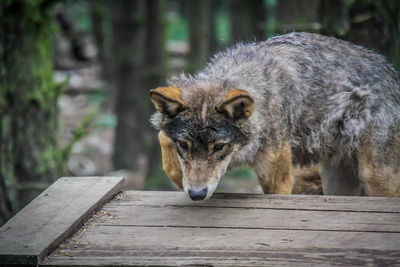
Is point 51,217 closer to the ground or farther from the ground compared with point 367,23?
closer to the ground

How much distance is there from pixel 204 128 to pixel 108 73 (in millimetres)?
21078

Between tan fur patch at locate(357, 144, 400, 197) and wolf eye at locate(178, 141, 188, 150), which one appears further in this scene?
tan fur patch at locate(357, 144, 400, 197)

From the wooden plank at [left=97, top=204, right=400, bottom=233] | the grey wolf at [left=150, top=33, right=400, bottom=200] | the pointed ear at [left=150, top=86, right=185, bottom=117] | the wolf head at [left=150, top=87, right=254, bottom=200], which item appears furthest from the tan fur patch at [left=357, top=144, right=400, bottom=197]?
the pointed ear at [left=150, top=86, right=185, bottom=117]

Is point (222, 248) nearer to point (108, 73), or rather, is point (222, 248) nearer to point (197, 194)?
point (197, 194)

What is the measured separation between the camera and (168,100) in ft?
13.8

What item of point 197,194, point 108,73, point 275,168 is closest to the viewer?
point 197,194

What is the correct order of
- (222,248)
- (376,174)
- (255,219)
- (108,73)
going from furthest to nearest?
(108,73), (376,174), (255,219), (222,248)

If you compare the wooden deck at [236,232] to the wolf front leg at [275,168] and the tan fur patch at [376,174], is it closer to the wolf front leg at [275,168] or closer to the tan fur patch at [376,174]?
the wolf front leg at [275,168]

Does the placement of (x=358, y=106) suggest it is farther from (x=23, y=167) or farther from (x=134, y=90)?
(x=134, y=90)

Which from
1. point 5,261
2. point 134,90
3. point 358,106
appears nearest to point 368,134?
point 358,106

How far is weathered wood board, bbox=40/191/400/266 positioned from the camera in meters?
3.11

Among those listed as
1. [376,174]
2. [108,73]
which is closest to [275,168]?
[376,174]

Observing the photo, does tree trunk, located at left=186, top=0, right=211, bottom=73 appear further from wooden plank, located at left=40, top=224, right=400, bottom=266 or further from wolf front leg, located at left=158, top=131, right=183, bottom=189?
wooden plank, located at left=40, top=224, right=400, bottom=266

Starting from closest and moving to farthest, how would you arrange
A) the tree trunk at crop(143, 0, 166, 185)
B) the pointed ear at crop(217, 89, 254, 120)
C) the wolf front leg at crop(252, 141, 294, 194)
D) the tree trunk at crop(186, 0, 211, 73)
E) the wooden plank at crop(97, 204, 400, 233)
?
1. the wooden plank at crop(97, 204, 400, 233)
2. the pointed ear at crop(217, 89, 254, 120)
3. the wolf front leg at crop(252, 141, 294, 194)
4. the tree trunk at crop(143, 0, 166, 185)
5. the tree trunk at crop(186, 0, 211, 73)
